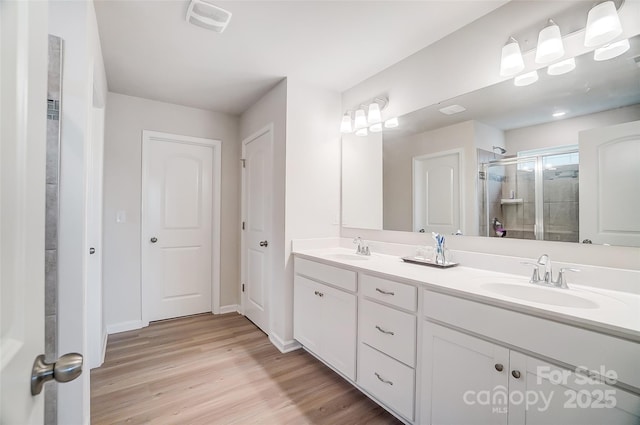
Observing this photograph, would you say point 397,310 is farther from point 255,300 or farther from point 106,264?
point 106,264

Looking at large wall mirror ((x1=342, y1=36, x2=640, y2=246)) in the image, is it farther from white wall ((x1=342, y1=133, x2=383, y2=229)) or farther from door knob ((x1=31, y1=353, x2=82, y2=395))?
door knob ((x1=31, y1=353, x2=82, y2=395))

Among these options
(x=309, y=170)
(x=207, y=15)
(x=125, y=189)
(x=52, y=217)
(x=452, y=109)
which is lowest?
(x=52, y=217)

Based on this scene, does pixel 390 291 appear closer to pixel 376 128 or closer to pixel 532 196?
pixel 532 196

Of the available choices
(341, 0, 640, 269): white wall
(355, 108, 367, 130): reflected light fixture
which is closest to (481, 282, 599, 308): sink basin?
(341, 0, 640, 269): white wall

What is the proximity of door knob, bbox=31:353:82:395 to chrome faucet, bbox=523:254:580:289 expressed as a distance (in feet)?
5.78

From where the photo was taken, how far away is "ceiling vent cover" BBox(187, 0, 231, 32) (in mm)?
1666

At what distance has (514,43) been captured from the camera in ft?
5.17

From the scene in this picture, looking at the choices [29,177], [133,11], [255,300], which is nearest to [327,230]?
[255,300]

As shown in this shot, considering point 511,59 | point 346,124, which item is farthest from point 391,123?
point 511,59

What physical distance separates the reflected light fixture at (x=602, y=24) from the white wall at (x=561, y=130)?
0.33m

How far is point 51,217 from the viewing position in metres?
1.31

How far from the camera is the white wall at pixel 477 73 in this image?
1.37 m

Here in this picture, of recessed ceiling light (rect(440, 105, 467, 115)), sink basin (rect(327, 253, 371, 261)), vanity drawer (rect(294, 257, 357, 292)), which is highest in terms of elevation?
recessed ceiling light (rect(440, 105, 467, 115))

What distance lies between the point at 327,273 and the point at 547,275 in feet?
4.21
